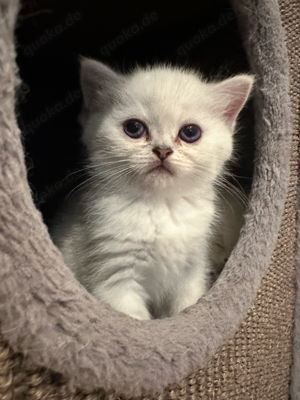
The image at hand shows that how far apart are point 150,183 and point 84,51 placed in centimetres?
99

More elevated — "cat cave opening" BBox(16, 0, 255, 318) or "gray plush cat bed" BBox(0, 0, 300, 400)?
"cat cave opening" BBox(16, 0, 255, 318)

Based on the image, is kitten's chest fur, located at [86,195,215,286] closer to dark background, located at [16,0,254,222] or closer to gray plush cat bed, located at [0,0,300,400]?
gray plush cat bed, located at [0,0,300,400]

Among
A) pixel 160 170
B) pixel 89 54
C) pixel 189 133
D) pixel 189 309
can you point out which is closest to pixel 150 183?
pixel 160 170

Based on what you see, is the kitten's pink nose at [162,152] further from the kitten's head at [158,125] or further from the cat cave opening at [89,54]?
the cat cave opening at [89,54]

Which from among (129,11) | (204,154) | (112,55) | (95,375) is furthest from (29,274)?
(112,55)

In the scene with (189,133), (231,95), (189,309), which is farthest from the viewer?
(231,95)

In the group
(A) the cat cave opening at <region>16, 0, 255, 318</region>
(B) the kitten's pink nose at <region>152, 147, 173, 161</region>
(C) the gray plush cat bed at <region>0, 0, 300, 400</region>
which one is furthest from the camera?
(A) the cat cave opening at <region>16, 0, 255, 318</region>

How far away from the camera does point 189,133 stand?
2.89ft

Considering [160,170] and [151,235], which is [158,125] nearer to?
[160,170]

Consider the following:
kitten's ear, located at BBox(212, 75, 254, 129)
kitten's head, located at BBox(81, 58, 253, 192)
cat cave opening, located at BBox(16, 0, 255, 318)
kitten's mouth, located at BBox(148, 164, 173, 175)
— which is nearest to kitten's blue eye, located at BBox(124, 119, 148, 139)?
kitten's head, located at BBox(81, 58, 253, 192)

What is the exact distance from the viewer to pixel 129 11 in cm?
142

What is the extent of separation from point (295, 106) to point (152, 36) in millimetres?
797

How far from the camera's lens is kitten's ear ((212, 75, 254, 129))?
0.95 meters

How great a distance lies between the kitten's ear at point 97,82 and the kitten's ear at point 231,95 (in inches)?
10.8
